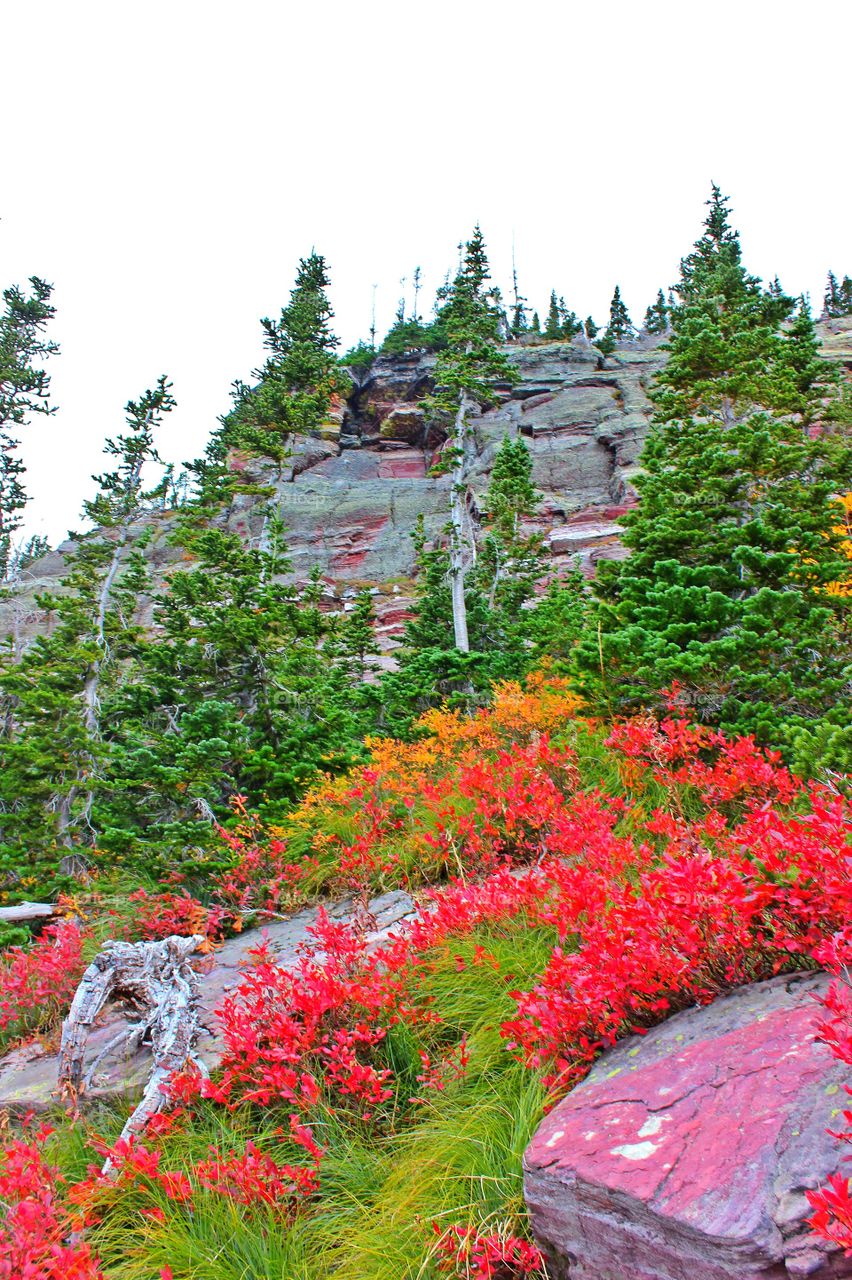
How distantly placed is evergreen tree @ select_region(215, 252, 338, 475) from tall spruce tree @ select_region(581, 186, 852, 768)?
15.2m

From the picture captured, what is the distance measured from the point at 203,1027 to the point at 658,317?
84.7 meters

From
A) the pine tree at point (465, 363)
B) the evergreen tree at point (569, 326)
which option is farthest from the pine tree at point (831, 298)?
the pine tree at point (465, 363)

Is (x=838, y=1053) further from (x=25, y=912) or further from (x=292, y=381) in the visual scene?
(x=292, y=381)

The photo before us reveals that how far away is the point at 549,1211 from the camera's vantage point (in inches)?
107

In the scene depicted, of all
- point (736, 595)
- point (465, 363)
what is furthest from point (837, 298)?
point (736, 595)

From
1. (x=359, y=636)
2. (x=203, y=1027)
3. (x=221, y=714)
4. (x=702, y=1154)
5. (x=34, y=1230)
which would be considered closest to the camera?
(x=702, y=1154)

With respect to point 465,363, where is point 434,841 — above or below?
below

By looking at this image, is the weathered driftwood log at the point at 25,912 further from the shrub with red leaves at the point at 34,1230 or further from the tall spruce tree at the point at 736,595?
the tall spruce tree at the point at 736,595

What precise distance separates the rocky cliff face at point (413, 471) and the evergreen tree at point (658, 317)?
14.4 metres

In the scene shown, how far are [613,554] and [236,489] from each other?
19.0m

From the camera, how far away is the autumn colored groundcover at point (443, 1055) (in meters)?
3.12

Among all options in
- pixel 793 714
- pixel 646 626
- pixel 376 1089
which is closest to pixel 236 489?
pixel 646 626

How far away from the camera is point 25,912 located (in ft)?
30.5

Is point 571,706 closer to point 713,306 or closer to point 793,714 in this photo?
point 793,714
